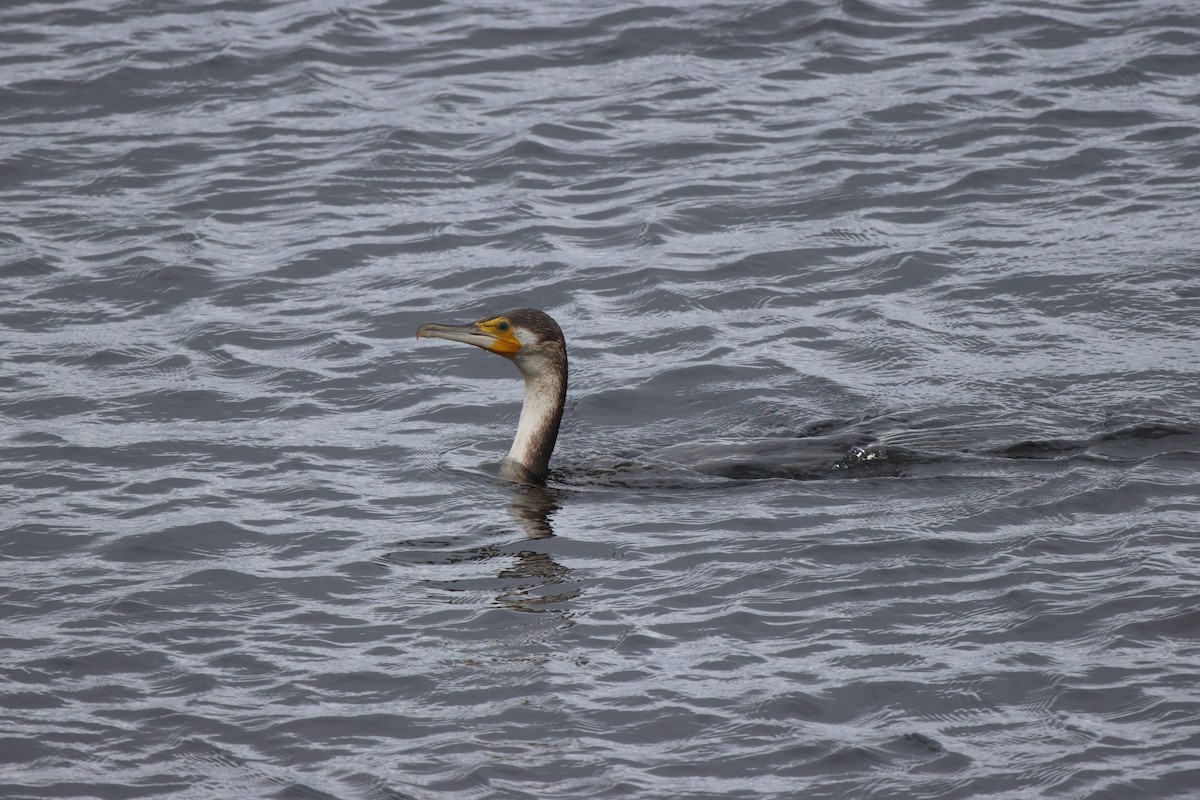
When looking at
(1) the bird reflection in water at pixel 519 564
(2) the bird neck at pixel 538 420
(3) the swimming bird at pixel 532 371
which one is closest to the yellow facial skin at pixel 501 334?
(3) the swimming bird at pixel 532 371

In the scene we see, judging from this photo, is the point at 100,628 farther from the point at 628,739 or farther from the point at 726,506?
the point at 726,506

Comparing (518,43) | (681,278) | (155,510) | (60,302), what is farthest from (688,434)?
(518,43)

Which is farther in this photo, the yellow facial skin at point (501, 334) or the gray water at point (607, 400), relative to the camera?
the yellow facial skin at point (501, 334)

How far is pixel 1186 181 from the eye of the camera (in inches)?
495

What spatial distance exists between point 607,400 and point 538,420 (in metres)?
1.02

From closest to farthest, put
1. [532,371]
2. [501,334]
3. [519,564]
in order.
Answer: [519,564] < [501,334] < [532,371]

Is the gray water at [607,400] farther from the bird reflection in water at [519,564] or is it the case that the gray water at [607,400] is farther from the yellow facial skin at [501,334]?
the yellow facial skin at [501,334]

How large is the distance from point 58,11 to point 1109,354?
42.1 feet

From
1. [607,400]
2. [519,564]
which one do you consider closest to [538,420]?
[607,400]

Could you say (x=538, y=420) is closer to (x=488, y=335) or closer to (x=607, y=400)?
(x=488, y=335)

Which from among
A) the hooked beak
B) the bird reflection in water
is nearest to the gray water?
the bird reflection in water

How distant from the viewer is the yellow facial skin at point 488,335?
890cm

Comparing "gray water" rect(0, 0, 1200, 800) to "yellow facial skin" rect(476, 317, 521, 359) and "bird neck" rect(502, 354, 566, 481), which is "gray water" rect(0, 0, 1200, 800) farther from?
"yellow facial skin" rect(476, 317, 521, 359)

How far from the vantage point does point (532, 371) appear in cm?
928
